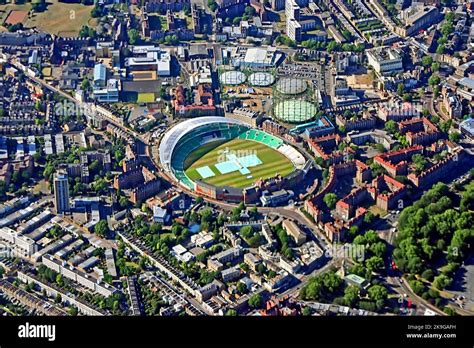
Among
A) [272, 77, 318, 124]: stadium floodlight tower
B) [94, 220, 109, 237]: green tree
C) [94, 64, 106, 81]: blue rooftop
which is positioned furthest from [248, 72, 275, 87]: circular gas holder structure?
[94, 220, 109, 237]: green tree

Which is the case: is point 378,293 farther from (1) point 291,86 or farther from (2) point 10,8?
(2) point 10,8

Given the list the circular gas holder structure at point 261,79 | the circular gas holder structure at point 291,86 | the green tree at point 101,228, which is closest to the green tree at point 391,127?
the circular gas holder structure at point 291,86

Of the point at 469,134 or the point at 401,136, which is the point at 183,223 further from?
the point at 469,134

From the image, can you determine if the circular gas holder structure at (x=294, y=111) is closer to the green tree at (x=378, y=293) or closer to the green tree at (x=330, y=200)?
the green tree at (x=330, y=200)

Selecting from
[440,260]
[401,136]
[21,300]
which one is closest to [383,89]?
[401,136]

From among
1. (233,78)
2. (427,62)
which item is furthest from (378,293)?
(427,62)

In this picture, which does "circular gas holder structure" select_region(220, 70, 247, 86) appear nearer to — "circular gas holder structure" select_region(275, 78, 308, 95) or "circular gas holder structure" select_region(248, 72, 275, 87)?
"circular gas holder structure" select_region(248, 72, 275, 87)
